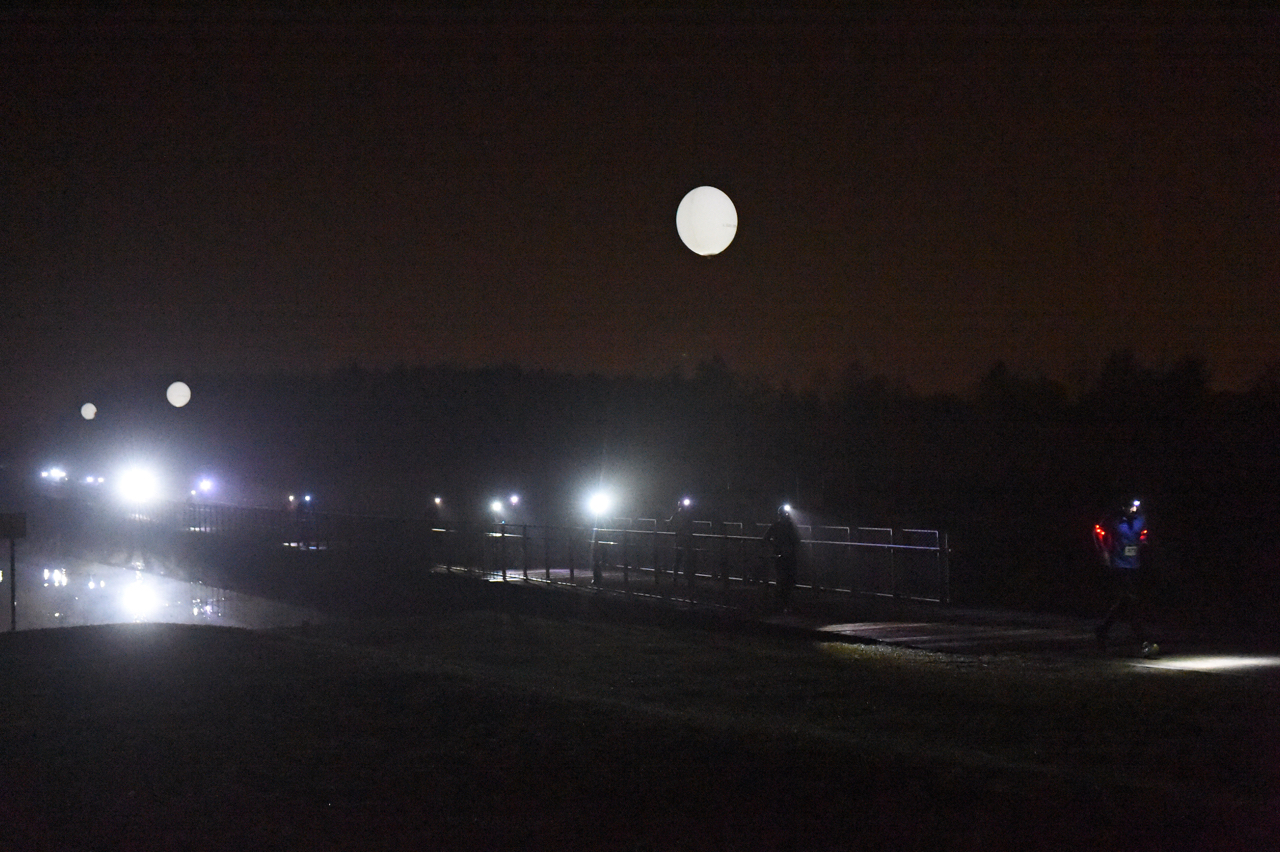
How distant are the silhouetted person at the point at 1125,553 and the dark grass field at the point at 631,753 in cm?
124

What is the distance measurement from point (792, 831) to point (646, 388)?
283ft

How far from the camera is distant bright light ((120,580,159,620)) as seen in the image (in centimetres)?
2921

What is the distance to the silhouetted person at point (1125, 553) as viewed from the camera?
49.1ft

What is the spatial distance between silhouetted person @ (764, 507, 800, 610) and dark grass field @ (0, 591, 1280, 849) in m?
4.36

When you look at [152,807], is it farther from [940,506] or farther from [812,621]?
[940,506]

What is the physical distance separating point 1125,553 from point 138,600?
81.7 feet

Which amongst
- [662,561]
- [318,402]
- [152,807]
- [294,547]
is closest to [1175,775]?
[152,807]

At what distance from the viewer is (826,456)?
57.5m

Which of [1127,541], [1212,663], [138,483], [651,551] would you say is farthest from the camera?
[138,483]

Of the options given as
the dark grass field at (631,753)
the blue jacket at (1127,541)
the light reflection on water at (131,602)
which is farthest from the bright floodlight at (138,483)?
the blue jacket at (1127,541)

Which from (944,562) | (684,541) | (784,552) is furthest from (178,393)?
(944,562)

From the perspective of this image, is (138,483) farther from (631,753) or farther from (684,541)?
(631,753)

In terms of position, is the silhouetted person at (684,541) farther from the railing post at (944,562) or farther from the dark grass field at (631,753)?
the dark grass field at (631,753)

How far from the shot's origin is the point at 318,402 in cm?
12238
